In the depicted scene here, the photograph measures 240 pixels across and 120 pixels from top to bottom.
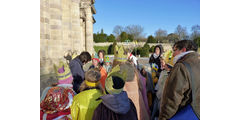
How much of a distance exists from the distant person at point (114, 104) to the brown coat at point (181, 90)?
496 mm

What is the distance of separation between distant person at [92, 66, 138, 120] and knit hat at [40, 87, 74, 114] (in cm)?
45

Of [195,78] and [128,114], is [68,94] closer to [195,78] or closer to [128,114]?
[128,114]

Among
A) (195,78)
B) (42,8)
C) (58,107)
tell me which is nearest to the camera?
(195,78)

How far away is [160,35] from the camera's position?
53219mm

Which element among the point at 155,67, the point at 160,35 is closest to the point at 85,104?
the point at 155,67

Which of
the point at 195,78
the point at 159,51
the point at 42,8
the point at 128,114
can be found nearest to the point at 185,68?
the point at 195,78

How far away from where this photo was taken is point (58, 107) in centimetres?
180

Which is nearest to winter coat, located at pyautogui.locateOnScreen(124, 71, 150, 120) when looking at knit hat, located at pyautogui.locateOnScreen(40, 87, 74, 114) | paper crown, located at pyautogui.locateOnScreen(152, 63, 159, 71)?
knit hat, located at pyautogui.locateOnScreen(40, 87, 74, 114)

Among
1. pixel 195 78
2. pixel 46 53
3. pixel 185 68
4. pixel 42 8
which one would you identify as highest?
pixel 42 8

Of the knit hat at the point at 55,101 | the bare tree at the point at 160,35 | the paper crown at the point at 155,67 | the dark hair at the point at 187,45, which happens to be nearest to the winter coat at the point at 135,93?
the dark hair at the point at 187,45

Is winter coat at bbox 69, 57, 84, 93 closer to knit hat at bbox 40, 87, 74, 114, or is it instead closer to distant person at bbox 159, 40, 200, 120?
knit hat at bbox 40, 87, 74, 114

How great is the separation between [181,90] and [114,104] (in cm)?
85

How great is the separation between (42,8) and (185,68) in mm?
4395

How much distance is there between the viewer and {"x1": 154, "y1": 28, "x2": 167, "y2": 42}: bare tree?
51438 mm
